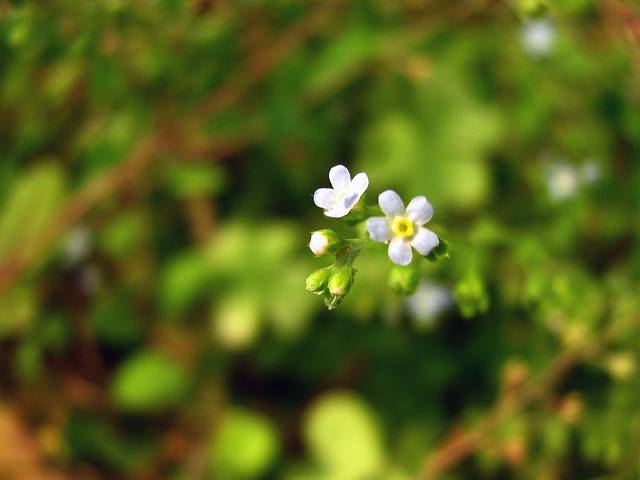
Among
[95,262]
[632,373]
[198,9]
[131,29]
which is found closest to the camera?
[198,9]

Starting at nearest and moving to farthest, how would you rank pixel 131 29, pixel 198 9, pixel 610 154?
pixel 198 9 → pixel 131 29 → pixel 610 154

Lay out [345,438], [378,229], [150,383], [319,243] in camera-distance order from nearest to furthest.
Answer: [378,229] → [319,243] → [345,438] → [150,383]

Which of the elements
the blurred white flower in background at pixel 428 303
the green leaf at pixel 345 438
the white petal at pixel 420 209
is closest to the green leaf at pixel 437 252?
the white petal at pixel 420 209

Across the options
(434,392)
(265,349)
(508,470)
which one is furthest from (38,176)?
(508,470)

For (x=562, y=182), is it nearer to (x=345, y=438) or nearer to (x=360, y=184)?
(x=345, y=438)

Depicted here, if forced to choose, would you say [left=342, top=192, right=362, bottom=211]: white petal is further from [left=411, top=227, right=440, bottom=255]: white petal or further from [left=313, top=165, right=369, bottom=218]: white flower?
[left=411, top=227, right=440, bottom=255]: white petal

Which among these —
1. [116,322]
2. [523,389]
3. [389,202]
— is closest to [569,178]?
[523,389]

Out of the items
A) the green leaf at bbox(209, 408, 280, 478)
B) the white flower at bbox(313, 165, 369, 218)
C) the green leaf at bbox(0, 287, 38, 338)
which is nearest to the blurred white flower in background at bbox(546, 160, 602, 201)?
the green leaf at bbox(209, 408, 280, 478)

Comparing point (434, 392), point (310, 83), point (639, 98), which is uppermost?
point (310, 83)

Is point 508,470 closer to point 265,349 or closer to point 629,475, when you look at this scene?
point 629,475
